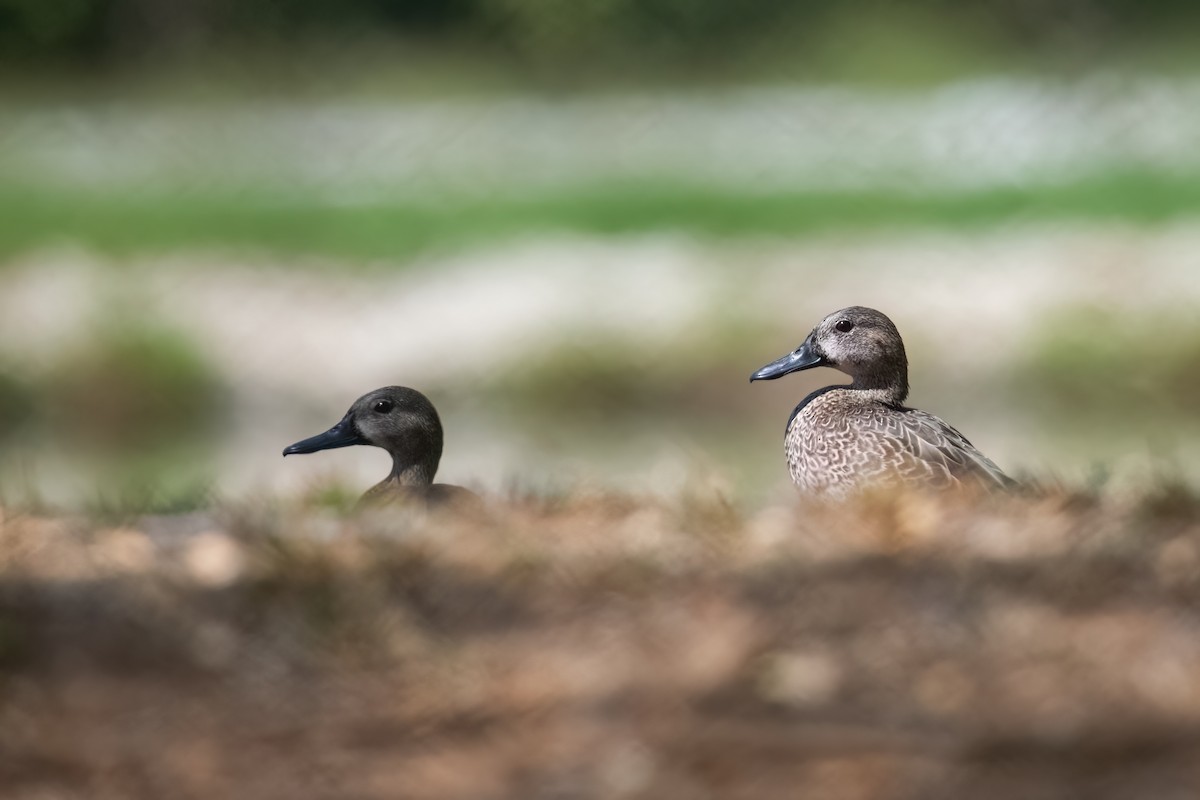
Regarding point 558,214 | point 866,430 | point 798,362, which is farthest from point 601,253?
point 866,430

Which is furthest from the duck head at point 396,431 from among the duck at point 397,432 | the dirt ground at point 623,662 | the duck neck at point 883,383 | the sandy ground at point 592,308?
the sandy ground at point 592,308

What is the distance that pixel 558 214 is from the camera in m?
14.9

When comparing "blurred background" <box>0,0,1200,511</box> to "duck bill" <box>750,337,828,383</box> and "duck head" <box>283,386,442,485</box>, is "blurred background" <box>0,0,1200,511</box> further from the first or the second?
"duck head" <box>283,386,442,485</box>

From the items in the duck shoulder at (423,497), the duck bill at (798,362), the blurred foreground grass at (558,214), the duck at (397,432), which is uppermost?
the blurred foreground grass at (558,214)

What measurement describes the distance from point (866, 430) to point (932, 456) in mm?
221

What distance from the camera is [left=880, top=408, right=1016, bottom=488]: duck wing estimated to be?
16.8 feet

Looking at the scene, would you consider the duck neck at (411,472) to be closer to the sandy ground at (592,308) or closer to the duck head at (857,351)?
the duck head at (857,351)

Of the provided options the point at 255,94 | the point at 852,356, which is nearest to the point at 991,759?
the point at 852,356

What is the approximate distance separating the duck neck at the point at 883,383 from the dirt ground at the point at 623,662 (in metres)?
1.81

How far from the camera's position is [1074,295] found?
13031mm

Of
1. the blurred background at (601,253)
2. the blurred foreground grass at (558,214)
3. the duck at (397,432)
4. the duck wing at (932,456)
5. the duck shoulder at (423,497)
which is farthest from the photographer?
the blurred foreground grass at (558,214)

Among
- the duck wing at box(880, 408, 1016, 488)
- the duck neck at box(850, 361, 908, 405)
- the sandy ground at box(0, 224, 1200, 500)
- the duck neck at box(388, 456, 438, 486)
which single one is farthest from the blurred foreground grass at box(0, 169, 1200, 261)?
the duck wing at box(880, 408, 1016, 488)

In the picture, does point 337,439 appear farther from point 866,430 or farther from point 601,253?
point 601,253

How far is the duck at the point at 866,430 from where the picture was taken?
5184 mm
